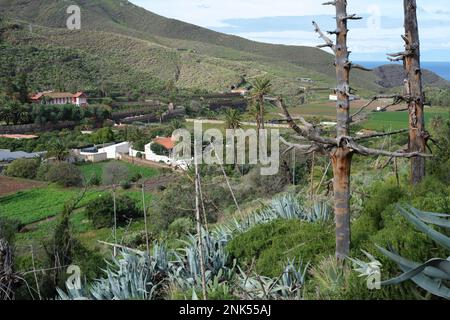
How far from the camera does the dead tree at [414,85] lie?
632 centimetres

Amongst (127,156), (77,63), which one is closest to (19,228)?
(127,156)

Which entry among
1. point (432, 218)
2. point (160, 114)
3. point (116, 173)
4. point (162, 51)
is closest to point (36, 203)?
point (116, 173)

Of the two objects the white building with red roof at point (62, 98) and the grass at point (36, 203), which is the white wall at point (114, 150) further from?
the white building with red roof at point (62, 98)

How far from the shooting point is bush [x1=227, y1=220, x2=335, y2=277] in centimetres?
475

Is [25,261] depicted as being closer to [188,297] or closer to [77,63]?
[188,297]

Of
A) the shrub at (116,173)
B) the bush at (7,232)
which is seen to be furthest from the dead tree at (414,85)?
the shrub at (116,173)

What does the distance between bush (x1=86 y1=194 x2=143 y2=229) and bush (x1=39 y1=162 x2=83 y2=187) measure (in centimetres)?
783

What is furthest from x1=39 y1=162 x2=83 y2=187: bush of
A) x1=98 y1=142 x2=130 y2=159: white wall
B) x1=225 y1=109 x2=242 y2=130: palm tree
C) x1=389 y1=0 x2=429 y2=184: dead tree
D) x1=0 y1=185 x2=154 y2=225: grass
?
x1=389 y1=0 x2=429 y2=184: dead tree

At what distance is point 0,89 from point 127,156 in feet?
62.1

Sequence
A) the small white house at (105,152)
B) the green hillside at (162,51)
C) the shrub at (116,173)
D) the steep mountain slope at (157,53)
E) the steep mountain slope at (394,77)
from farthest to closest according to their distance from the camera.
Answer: the steep mountain slope at (394,77)
the green hillside at (162,51)
the steep mountain slope at (157,53)
the small white house at (105,152)
the shrub at (116,173)

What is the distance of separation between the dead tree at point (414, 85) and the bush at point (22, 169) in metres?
27.8

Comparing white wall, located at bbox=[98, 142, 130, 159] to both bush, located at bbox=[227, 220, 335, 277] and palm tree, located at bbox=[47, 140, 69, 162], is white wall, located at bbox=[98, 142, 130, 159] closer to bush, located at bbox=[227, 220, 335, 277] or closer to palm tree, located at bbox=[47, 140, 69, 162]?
palm tree, located at bbox=[47, 140, 69, 162]

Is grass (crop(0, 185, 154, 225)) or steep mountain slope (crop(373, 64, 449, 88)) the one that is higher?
steep mountain slope (crop(373, 64, 449, 88))

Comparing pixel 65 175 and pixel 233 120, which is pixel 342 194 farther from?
pixel 65 175
